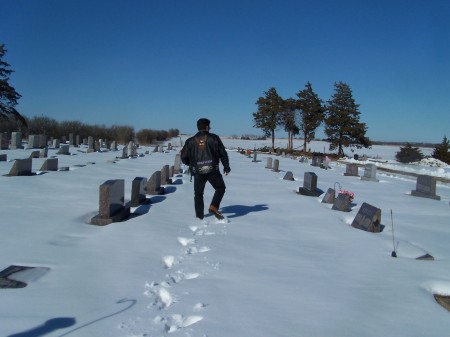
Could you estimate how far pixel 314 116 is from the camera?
5094 cm

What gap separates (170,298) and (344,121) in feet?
146

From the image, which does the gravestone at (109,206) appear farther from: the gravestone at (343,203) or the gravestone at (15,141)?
the gravestone at (15,141)

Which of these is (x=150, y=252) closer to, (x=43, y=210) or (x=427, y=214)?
(x=43, y=210)

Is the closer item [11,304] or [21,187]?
[11,304]

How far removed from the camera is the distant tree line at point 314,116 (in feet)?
148

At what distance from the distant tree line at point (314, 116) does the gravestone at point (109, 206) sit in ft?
135

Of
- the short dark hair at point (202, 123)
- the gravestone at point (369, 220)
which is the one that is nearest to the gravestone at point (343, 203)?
the gravestone at point (369, 220)

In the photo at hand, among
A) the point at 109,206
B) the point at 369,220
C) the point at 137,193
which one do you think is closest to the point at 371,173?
the point at 369,220

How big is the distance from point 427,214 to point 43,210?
9302 millimetres

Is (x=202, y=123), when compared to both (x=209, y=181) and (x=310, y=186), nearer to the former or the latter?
(x=209, y=181)

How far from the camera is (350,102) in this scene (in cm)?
4556

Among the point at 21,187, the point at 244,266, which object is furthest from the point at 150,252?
the point at 21,187

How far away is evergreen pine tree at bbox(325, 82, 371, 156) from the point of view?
44750 mm

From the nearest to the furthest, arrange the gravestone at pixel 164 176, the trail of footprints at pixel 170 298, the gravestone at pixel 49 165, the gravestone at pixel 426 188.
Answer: the trail of footprints at pixel 170 298
the gravestone at pixel 164 176
the gravestone at pixel 426 188
the gravestone at pixel 49 165
